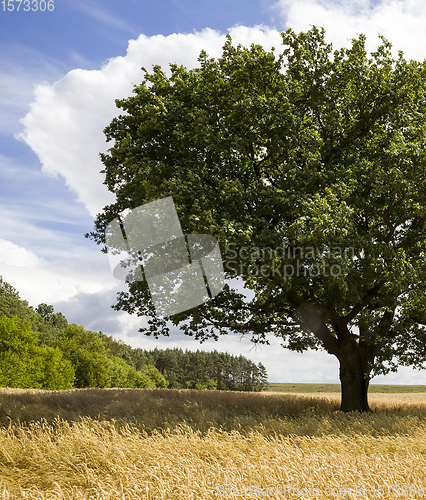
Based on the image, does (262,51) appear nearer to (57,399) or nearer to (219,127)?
(219,127)

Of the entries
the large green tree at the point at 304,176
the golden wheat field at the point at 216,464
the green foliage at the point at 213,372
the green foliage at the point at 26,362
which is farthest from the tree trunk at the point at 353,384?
the green foliage at the point at 213,372

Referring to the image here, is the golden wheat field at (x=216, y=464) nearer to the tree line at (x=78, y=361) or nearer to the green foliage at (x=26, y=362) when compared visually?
the green foliage at (x=26, y=362)

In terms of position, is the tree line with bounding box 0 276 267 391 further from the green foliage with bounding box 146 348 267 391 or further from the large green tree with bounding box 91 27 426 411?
the large green tree with bounding box 91 27 426 411

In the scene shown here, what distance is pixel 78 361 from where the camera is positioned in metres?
58.4

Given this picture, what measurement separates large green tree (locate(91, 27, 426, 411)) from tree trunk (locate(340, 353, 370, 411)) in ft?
0.19

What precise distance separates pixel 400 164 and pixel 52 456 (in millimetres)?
14125

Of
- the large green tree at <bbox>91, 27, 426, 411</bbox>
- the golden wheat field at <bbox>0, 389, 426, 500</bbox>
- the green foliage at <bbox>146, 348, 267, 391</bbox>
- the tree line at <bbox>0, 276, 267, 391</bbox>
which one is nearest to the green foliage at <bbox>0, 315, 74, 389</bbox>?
the tree line at <bbox>0, 276, 267, 391</bbox>

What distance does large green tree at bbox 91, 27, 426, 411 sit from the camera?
12.9m

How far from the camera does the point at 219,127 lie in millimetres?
14617

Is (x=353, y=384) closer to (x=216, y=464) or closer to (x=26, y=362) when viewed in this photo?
(x=216, y=464)

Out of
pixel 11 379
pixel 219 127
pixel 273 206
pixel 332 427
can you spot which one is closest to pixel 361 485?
pixel 332 427

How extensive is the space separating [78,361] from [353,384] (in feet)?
169

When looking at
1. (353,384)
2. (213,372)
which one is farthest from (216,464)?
(213,372)

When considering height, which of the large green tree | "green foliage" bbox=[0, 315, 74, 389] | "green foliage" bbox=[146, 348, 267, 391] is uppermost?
the large green tree
